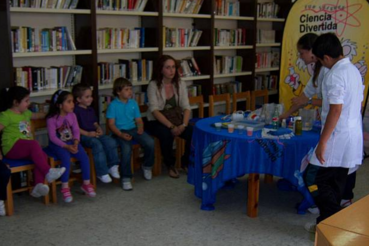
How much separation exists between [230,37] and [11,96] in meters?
3.32

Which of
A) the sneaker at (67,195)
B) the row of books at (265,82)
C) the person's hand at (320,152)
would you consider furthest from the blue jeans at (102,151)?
the row of books at (265,82)

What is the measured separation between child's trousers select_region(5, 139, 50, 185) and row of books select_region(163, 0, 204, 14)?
2346 millimetres

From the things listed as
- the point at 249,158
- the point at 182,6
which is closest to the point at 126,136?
the point at 249,158

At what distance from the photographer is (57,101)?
3.91 m

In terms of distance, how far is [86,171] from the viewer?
12.8 feet

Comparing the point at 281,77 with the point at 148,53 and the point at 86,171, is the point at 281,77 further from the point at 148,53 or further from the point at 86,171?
the point at 86,171

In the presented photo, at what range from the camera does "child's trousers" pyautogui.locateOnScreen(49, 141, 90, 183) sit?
3.78 m

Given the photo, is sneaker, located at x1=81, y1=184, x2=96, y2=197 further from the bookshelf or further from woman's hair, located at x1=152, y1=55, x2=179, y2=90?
woman's hair, located at x1=152, y1=55, x2=179, y2=90

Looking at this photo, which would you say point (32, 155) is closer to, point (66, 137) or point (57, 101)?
point (66, 137)

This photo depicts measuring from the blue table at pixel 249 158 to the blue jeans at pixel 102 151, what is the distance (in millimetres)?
914

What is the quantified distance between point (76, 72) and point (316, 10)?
2691 mm

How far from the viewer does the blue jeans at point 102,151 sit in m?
4.01

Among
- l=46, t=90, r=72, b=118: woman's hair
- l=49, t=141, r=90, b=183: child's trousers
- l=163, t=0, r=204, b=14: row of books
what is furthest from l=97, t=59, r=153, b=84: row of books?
l=49, t=141, r=90, b=183: child's trousers

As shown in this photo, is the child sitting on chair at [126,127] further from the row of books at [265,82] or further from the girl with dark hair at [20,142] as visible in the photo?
the row of books at [265,82]
